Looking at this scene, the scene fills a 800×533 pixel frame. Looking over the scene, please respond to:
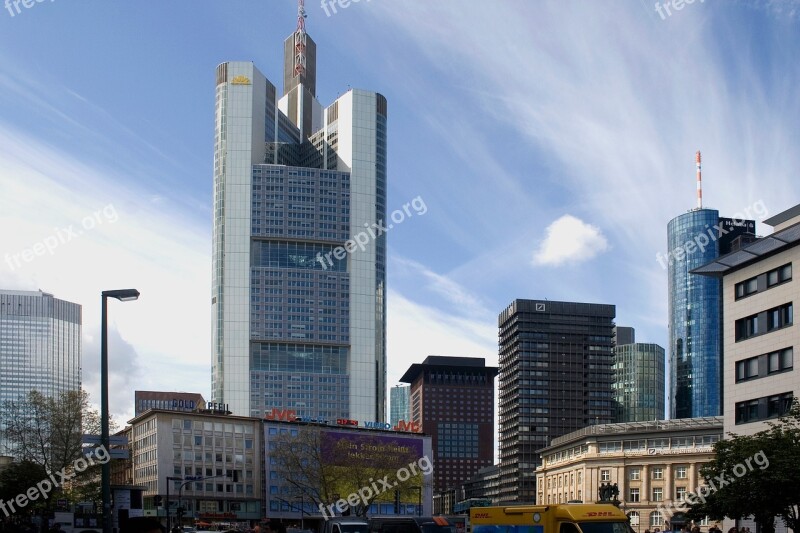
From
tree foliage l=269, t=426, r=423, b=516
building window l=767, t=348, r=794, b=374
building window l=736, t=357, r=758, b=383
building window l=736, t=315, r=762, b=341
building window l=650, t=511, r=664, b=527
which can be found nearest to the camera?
building window l=767, t=348, r=794, b=374

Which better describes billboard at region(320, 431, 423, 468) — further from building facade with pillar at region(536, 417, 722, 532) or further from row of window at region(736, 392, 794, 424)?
row of window at region(736, 392, 794, 424)

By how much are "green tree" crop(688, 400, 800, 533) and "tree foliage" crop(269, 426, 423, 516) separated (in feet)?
227

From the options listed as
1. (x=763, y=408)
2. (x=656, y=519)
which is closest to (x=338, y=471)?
(x=656, y=519)

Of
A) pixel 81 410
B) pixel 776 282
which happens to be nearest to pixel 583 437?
pixel 81 410

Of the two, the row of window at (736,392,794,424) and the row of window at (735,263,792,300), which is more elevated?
the row of window at (735,263,792,300)

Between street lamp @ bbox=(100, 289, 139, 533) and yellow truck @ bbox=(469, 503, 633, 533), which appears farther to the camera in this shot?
yellow truck @ bbox=(469, 503, 633, 533)

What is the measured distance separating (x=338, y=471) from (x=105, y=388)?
3859 inches

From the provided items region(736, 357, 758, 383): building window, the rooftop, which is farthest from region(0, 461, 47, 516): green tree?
the rooftop

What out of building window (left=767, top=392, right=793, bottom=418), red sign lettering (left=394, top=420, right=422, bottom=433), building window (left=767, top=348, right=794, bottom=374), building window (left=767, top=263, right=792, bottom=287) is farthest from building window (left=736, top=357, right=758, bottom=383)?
red sign lettering (left=394, top=420, right=422, bottom=433)

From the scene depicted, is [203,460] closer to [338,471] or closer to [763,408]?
[338,471]

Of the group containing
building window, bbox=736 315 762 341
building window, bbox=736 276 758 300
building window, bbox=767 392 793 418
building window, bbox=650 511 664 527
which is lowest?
building window, bbox=650 511 664 527

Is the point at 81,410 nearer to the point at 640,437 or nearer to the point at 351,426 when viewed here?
the point at 640,437

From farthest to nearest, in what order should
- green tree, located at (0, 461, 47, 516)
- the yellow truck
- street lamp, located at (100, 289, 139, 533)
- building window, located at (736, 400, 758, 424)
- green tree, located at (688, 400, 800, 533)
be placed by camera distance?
green tree, located at (0, 461, 47, 516), building window, located at (736, 400, 758, 424), green tree, located at (688, 400, 800, 533), the yellow truck, street lamp, located at (100, 289, 139, 533)

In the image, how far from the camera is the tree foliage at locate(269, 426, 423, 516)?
4656 inches
